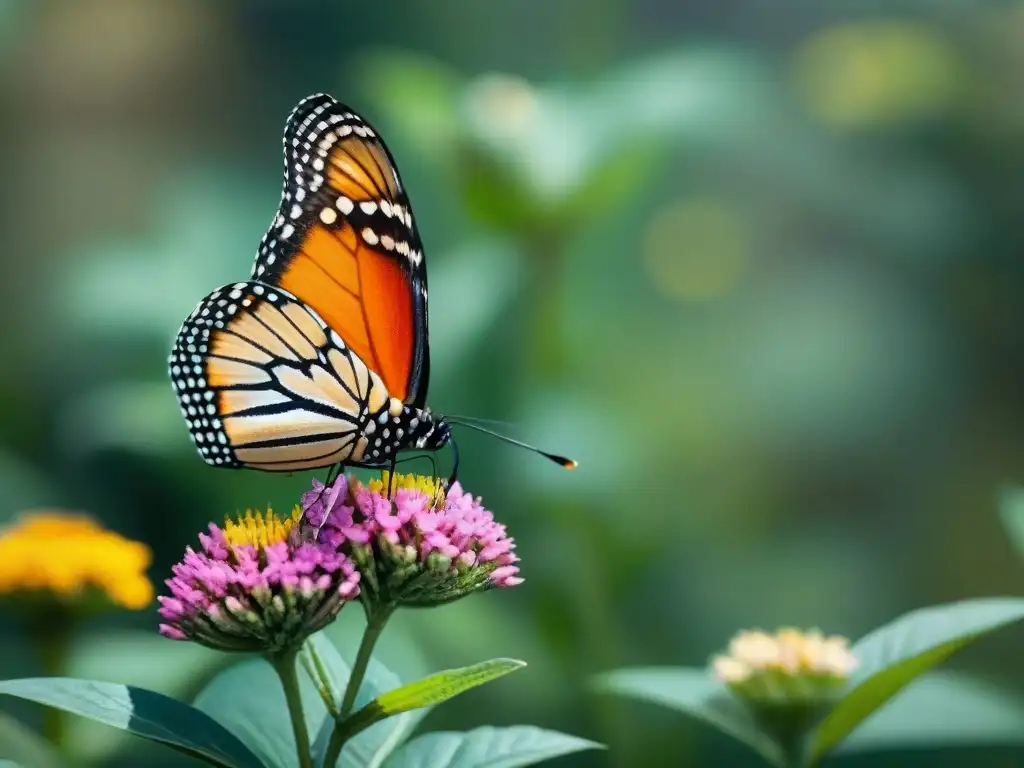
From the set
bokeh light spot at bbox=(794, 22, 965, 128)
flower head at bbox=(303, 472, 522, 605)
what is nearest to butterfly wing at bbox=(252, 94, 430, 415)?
flower head at bbox=(303, 472, 522, 605)

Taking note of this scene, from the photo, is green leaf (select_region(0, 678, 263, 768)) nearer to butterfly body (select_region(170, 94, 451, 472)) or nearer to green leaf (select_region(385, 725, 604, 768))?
green leaf (select_region(385, 725, 604, 768))

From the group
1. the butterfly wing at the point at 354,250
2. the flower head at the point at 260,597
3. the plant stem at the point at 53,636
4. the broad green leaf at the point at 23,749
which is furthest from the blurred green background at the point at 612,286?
the flower head at the point at 260,597

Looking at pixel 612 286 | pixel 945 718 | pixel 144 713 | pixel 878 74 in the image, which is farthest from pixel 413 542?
pixel 878 74

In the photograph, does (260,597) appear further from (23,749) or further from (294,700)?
(23,749)

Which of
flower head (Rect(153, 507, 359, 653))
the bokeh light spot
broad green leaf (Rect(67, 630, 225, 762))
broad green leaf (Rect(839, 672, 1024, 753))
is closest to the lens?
flower head (Rect(153, 507, 359, 653))

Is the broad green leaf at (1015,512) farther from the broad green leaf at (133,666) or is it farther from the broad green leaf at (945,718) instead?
the broad green leaf at (133,666)

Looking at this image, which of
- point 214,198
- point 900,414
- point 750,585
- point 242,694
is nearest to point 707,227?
point 900,414
